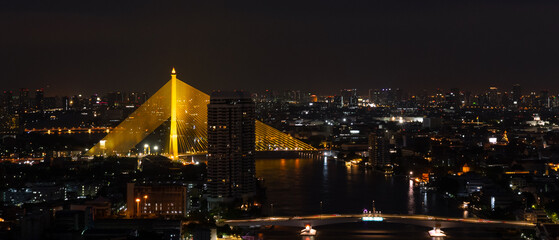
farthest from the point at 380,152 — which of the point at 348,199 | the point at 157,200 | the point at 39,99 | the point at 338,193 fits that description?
the point at 39,99

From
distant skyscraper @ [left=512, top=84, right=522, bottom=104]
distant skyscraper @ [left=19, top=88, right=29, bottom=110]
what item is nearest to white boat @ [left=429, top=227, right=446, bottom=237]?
distant skyscraper @ [left=19, top=88, right=29, bottom=110]

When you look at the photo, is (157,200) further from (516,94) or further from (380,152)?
(516,94)

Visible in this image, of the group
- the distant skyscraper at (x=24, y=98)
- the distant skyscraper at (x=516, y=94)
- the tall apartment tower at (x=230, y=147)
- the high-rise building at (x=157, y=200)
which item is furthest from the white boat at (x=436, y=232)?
the distant skyscraper at (x=516, y=94)

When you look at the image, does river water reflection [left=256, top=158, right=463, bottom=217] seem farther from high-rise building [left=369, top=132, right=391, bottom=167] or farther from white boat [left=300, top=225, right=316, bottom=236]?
white boat [left=300, top=225, right=316, bottom=236]

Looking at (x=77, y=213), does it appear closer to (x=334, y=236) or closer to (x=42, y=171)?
(x=334, y=236)

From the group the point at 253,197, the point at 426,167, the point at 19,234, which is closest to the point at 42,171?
the point at 253,197
